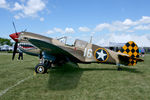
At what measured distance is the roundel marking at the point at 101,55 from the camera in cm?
774

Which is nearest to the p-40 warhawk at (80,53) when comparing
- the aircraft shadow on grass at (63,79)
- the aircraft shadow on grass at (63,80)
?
the aircraft shadow on grass at (63,79)

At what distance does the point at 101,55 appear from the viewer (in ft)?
25.6

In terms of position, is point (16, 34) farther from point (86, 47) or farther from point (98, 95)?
point (98, 95)

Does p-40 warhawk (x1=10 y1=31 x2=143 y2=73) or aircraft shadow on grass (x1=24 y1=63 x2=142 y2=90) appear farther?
p-40 warhawk (x1=10 y1=31 x2=143 y2=73)

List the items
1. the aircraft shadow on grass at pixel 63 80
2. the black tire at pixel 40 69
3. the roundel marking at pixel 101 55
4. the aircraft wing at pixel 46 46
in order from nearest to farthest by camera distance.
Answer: the aircraft shadow on grass at pixel 63 80
the aircraft wing at pixel 46 46
the black tire at pixel 40 69
the roundel marking at pixel 101 55

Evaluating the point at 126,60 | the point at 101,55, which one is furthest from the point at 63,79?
the point at 126,60

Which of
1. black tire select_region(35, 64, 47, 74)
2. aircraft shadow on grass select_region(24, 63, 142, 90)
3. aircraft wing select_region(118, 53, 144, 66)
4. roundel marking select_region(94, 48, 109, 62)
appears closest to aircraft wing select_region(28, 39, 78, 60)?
black tire select_region(35, 64, 47, 74)

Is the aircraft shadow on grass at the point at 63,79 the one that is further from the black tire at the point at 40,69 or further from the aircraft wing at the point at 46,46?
the aircraft wing at the point at 46,46

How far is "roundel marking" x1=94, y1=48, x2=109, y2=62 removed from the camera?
7.74m

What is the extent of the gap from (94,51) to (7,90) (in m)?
5.30

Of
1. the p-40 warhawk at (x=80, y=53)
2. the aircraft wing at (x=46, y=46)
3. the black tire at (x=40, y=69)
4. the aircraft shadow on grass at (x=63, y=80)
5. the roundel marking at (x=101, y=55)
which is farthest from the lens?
the roundel marking at (x=101, y=55)

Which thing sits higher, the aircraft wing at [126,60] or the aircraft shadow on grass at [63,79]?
the aircraft wing at [126,60]

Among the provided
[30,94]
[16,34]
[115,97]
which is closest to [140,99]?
[115,97]

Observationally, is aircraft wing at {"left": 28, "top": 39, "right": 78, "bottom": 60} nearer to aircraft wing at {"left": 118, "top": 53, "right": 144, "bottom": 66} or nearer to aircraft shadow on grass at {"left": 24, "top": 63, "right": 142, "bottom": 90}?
aircraft shadow on grass at {"left": 24, "top": 63, "right": 142, "bottom": 90}
